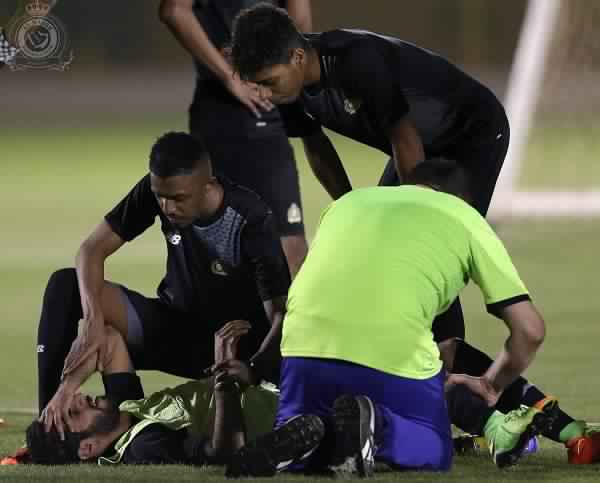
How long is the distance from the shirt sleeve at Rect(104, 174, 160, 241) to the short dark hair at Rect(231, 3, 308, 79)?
66 centimetres

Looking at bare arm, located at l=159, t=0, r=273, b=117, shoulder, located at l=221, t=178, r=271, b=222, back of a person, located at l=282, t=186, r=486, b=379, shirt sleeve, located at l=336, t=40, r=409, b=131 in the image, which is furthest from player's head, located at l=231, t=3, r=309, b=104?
bare arm, located at l=159, t=0, r=273, b=117

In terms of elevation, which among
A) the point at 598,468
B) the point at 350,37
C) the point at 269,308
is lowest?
the point at 598,468

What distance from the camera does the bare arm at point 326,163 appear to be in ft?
19.9

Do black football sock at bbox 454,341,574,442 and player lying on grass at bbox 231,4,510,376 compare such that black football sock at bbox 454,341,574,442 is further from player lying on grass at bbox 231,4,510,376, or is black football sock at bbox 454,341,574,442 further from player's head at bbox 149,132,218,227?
player's head at bbox 149,132,218,227

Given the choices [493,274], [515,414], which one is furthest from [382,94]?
[515,414]

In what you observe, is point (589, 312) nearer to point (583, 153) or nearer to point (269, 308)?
point (269, 308)

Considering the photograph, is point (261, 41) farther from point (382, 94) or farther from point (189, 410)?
point (189, 410)

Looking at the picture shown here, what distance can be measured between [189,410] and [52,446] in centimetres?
46

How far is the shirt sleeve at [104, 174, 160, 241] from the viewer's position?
571cm

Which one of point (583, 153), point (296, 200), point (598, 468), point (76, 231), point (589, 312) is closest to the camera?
point (598, 468)

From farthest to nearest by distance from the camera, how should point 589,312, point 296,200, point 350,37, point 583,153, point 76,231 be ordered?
point 583,153 < point 76,231 < point 589,312 < point 296,200 < point 350,37

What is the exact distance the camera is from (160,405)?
540cm

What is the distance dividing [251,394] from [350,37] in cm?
121

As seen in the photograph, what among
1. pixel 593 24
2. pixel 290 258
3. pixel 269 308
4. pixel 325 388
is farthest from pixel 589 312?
pixel 593 24
